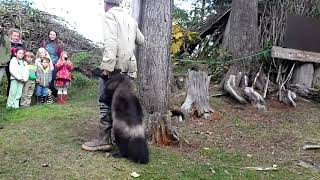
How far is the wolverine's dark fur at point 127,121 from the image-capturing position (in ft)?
16.5

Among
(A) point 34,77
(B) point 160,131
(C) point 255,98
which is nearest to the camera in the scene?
(B) point 160,131

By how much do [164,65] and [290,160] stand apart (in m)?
2.17

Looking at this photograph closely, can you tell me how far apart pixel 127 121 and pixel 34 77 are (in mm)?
3653

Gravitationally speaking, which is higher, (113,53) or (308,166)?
(113,53)

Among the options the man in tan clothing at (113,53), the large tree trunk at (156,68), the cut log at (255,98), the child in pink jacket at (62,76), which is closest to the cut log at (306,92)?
the cut log at (255,98)

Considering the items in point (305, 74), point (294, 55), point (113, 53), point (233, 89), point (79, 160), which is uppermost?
point (294, 55)

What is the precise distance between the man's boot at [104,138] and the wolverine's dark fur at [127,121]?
0.29 meters

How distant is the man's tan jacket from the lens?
5.07m

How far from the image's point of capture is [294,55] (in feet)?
31.8

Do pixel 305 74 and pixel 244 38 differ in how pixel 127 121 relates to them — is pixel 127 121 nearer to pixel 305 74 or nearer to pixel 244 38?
pixel 244 38

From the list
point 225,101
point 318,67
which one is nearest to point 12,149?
point 225,101

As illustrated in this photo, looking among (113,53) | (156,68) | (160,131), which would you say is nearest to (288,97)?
(156,68)

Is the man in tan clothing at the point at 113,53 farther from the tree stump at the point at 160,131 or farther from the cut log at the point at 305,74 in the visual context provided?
the cut log at the point at 305,74

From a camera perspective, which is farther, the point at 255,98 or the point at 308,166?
the point at 255,98
